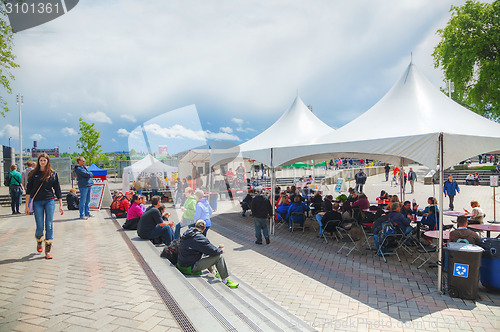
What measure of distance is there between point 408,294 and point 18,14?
725cm

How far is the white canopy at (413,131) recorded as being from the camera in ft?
17.8

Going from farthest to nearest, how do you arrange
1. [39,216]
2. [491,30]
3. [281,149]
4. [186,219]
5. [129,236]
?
[491,30] < [281,149] < [186,219] < [129,236] < [39,216]

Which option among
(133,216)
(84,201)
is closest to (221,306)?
(133,216)

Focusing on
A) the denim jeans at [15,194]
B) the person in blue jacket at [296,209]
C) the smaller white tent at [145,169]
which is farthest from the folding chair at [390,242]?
the smaller white tent at [145,169]

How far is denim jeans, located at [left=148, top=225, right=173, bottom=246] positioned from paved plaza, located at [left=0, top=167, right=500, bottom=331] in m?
0.46

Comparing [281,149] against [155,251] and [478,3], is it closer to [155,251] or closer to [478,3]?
[155,251]

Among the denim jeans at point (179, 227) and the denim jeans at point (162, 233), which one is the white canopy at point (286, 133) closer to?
the denim jeans at point (179, 227)

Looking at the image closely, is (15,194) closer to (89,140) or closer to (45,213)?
(45,213)

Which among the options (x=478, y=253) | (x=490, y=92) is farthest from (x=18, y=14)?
(x=490, y=92)

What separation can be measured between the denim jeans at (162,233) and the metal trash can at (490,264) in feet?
19.0

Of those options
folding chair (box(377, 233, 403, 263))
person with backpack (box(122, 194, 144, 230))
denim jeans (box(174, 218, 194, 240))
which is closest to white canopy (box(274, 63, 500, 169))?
folding chair (box(377, 233, 403, 263))

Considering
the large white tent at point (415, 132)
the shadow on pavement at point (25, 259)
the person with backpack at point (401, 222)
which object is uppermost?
the large white tent at point (415, 132)

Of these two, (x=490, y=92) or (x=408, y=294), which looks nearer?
(x=408, y=294)

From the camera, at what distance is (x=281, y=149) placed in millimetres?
9125
